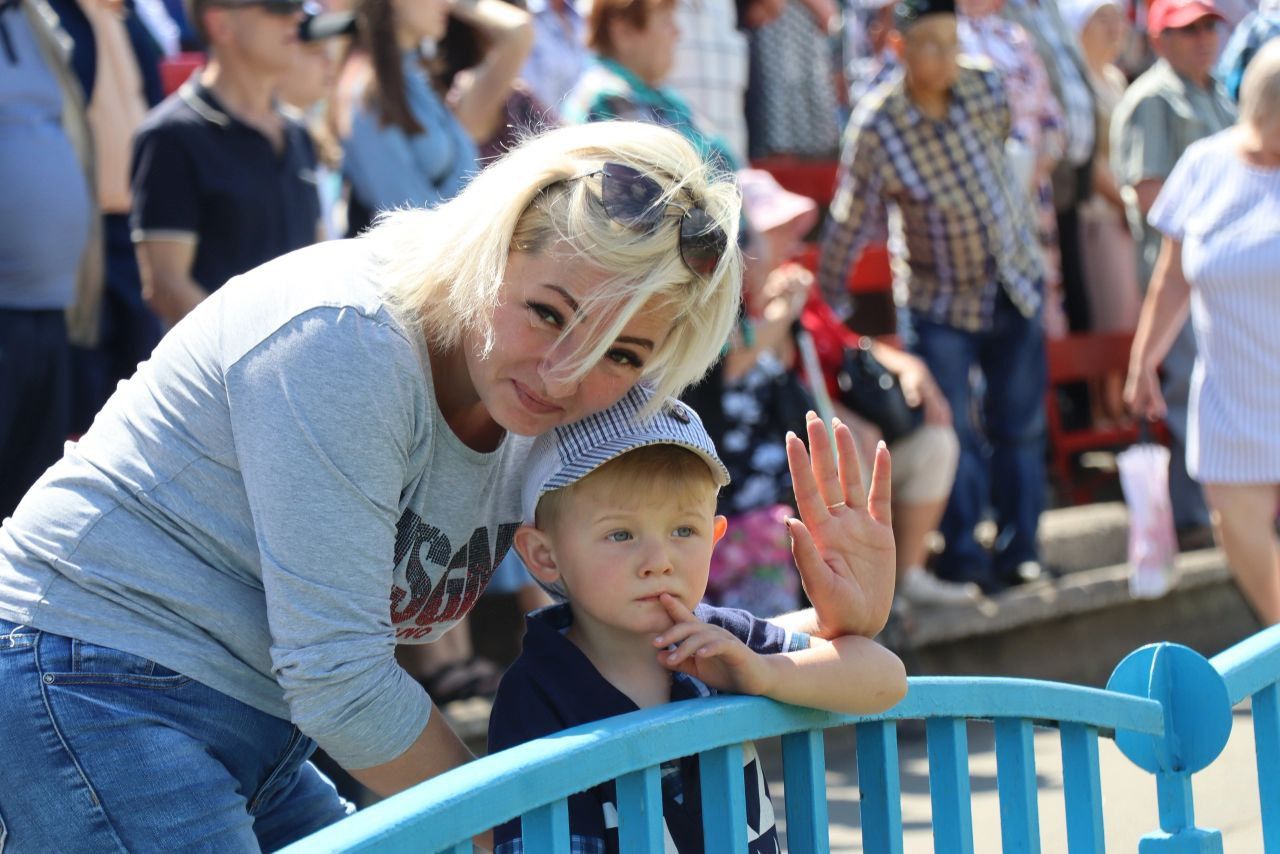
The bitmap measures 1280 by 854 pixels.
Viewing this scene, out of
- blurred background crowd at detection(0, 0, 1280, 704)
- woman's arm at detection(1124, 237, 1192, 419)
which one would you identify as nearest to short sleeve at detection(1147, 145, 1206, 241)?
woman's arm at detection(1124, 237, 1192, 419)

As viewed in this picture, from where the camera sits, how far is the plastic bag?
551cm

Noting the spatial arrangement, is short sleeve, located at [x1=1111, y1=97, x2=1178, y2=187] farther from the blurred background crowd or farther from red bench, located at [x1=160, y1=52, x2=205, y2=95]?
red bench, located at [x1=160, y1=52, x2=205, y2=95]

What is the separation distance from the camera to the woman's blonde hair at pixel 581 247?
1.97 meters

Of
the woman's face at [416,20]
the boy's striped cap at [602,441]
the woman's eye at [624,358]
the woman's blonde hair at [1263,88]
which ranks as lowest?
the boy's striped cap at [602,441]

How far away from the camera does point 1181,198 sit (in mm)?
5109

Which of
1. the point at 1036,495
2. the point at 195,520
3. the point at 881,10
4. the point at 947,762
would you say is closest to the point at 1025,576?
the point at 1036,495

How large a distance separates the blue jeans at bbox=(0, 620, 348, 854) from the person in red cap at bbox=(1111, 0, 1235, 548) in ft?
17.0

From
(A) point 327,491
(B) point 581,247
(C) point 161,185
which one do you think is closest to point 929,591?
(C) point 161,185

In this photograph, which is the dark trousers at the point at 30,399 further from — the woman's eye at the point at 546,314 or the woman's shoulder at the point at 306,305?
the woman's eye at the point at 546,314

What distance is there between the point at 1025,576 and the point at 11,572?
4517mm

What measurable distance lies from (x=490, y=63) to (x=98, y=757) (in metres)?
3.40

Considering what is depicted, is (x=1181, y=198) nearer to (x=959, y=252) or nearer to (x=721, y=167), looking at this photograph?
(x=959, y=252)

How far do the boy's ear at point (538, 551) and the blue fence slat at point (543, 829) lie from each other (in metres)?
0.56

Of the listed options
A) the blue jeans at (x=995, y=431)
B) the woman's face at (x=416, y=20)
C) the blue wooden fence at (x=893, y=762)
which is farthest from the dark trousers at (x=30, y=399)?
the blue jeans at (x=995, y=431)
